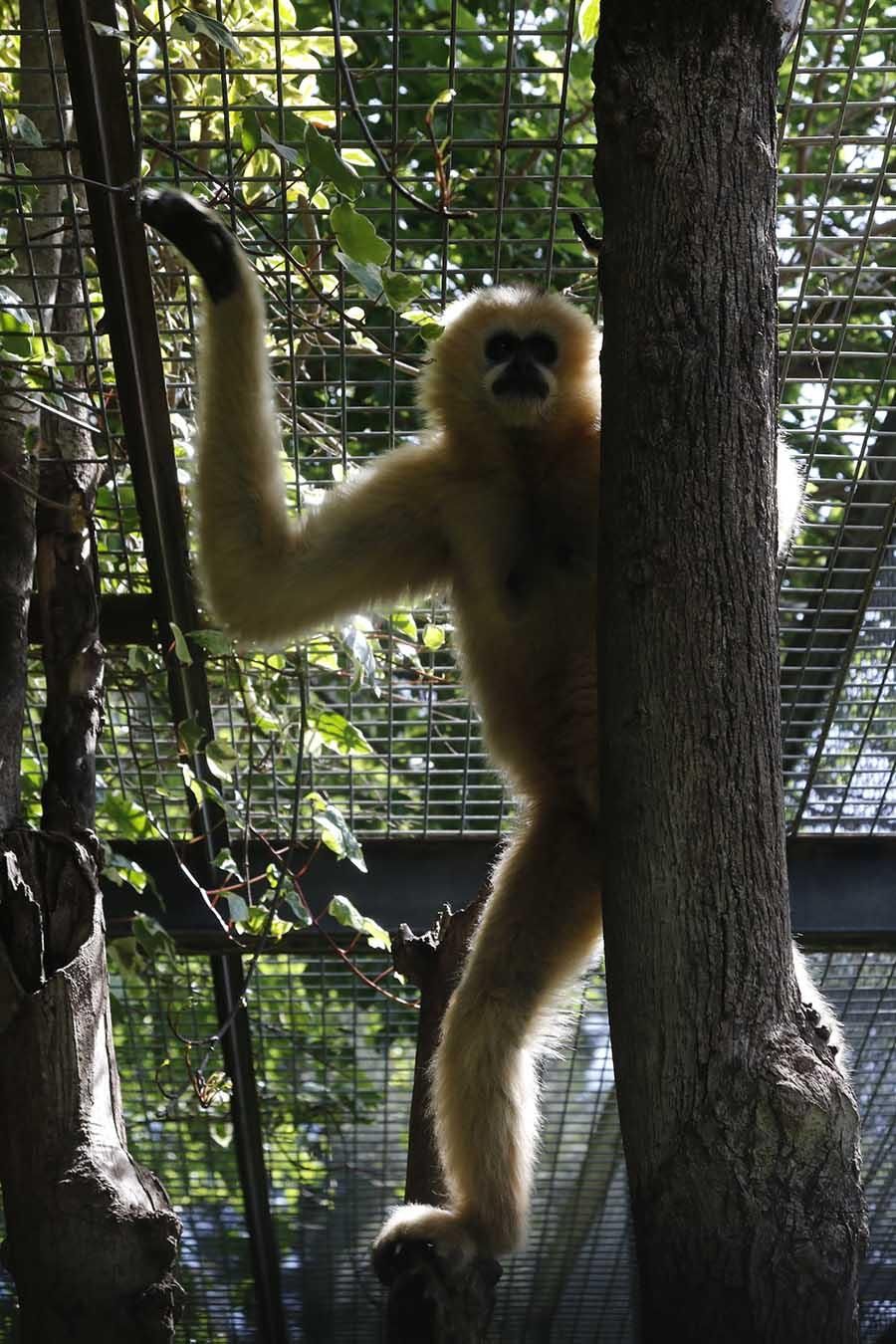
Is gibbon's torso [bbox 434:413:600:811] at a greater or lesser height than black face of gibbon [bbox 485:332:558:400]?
lesser

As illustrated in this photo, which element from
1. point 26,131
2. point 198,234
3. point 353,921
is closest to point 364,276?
point 198,234

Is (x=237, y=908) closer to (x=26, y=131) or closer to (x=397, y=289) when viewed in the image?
(x=397, y=289)

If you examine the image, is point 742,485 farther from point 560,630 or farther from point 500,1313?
point 500,1313

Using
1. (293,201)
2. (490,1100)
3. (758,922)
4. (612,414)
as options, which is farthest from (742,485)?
(293,201)

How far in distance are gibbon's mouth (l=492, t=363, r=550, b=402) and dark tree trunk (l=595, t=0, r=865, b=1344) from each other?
4.61 feet

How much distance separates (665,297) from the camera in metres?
2.31

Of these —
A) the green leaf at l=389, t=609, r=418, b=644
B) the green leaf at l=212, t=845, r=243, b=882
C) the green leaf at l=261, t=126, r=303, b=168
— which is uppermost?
the green leaf at l=261, t=126, r=303, b=168

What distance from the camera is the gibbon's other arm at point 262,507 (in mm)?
3562

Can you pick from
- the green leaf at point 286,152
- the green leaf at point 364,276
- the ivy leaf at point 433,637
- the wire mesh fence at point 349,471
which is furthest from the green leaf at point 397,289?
the ivy leaf at point 433,637

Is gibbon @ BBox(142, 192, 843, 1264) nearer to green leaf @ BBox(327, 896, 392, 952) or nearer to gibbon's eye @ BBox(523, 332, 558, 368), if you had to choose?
gibbon's eye @ BBox(523, 332, 558, 368)

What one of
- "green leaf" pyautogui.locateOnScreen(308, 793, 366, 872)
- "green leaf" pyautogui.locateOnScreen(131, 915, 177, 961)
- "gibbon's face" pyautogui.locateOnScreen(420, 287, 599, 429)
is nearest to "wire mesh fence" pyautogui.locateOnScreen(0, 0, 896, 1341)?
"gibbon's face" pyautogui.locateOnScreen(420, 287, 599, 429)

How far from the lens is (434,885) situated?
4938 millimetres

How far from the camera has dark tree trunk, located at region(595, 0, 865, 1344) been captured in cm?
203

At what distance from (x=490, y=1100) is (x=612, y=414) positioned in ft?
5.89
